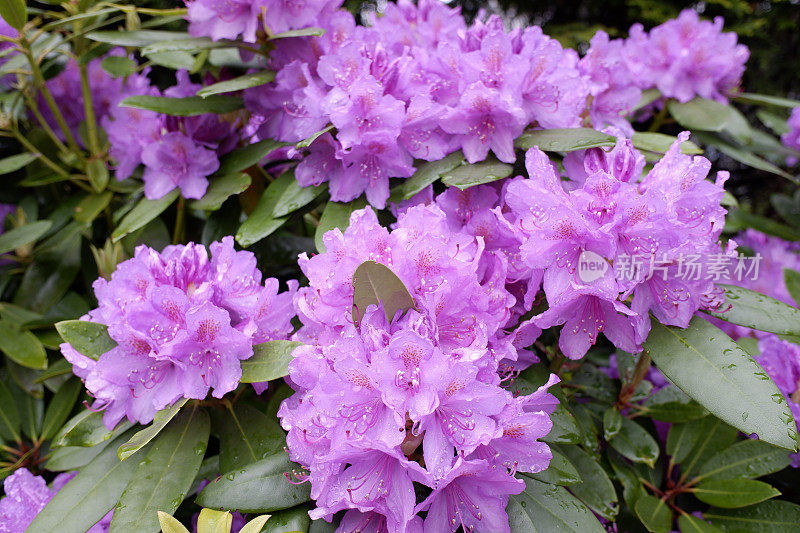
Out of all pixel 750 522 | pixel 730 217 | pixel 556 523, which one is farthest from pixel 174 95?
pixel 730 217

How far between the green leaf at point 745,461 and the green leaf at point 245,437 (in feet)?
3.07

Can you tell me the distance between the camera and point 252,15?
4.26 ft

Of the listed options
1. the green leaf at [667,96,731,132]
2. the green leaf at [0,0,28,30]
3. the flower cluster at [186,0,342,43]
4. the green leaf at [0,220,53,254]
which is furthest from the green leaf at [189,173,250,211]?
the green leaf at [667,96,731,132]

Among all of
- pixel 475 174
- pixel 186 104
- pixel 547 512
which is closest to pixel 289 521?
pixel 547 512

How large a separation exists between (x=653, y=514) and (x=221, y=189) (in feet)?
3.71

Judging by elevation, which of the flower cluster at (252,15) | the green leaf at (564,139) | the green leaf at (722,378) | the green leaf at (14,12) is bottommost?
the green leaf at (722,378)

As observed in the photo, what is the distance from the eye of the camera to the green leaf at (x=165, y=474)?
931mm

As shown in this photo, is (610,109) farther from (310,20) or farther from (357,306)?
(357,306)

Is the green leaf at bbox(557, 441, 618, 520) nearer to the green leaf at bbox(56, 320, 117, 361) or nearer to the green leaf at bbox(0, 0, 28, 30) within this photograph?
the green leaf at bbox(56, 320, 117, 361)

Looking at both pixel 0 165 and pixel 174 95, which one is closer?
pixel 174 95

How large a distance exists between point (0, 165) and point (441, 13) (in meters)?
1.21

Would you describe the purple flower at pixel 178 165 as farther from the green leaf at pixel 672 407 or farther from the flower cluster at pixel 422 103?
the green leaf at pixel 672 407

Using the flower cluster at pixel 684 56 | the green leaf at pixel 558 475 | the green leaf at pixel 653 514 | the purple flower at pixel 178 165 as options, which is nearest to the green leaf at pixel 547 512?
the green leaf at pixel 558 475

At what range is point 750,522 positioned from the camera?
1.25 metres
